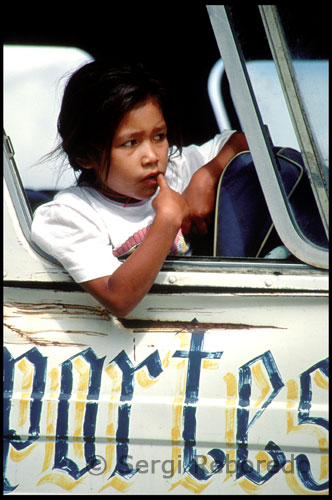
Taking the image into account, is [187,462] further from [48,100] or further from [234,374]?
[48,100]

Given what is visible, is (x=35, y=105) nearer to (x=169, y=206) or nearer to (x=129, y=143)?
(x=129, y=143)

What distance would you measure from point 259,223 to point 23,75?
1662mm

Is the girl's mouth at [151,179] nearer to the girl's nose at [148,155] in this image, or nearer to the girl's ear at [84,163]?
the girl's nose at [148,155]

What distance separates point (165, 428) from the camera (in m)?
1.30

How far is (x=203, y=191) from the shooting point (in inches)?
62.2

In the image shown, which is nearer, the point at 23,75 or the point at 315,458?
the point at 315,458

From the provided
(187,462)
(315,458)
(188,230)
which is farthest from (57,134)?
(315,458)

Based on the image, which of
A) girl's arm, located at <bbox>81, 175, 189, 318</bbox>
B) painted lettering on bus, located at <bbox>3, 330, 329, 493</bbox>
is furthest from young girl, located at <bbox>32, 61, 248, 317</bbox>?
painted lettering on bus, located at <bbox>3, 330, 329, 493</bbox>

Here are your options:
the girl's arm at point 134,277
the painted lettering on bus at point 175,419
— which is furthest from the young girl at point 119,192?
the painted lettering on bus at point 175,419

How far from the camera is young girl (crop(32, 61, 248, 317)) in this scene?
1304 mm

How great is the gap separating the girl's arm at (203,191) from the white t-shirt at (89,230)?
7 centimetres

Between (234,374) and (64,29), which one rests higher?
(64,29)

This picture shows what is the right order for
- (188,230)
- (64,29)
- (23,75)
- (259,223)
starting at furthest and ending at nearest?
(23,75) → (64,29) → (188,230) → (259,223)

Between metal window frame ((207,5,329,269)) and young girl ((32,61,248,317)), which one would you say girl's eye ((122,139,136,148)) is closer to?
young girl ((32,61,248,317))
